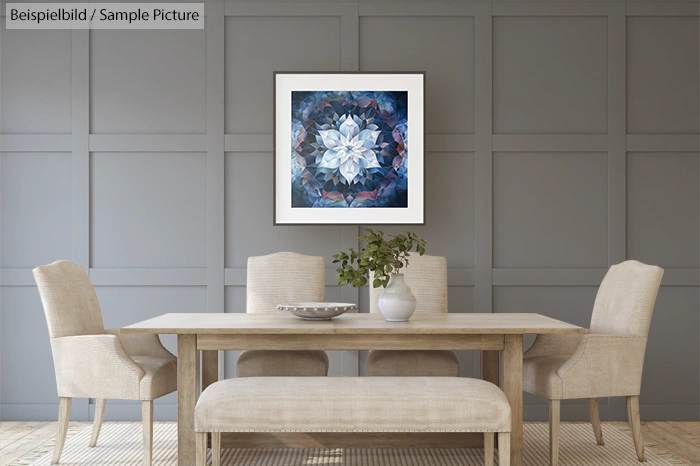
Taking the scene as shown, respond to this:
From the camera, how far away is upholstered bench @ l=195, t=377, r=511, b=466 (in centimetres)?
258

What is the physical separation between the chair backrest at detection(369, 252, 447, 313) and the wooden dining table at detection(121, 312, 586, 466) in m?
0.81

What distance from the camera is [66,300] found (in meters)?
3.19

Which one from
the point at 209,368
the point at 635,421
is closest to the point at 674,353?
the point at 635,421

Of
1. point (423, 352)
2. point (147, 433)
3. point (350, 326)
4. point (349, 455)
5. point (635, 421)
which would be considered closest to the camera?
point (350, 326)

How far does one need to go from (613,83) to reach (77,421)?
12.5 ft

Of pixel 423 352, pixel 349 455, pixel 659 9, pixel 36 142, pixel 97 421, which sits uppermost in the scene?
pixel 659 9

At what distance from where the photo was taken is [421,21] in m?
4.32

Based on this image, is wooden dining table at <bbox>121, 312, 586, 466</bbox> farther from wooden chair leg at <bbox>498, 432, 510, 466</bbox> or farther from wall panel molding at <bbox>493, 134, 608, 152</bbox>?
wall panel molding at <bbox>493, 134, 608, 152</bbox>

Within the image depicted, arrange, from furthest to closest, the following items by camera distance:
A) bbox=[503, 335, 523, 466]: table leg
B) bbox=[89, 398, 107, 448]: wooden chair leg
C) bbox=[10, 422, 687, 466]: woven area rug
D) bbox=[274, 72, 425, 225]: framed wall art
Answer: bbox=[274, 72, 425, 225]: framed wall art → bbox=[89, 398, 107, 448]: wooden chair leg → bbox=[10, 422, 687, 466]: woven area rug → bbox=[503, 335, 523, 466]: table leg

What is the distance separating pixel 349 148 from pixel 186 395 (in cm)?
188

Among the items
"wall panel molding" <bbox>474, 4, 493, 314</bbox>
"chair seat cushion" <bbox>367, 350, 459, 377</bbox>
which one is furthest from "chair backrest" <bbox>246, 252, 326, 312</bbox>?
"wall panel molding" <bbox>474, 4, 493, 314</bbox>

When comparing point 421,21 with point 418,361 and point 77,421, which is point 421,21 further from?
point 77,421

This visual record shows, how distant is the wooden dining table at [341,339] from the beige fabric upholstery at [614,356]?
0.26 meters

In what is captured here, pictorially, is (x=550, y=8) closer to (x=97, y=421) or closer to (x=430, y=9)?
(x=430, y=9)
